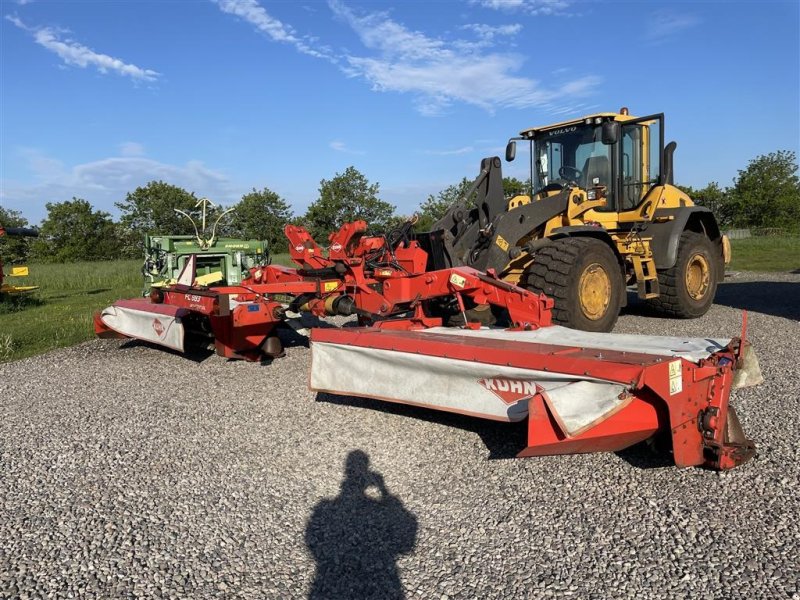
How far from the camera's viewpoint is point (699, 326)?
8172 mm

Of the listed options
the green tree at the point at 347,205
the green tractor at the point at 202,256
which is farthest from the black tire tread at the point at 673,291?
the green tree at the point at 347,205

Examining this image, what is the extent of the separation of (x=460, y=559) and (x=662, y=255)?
247 inches

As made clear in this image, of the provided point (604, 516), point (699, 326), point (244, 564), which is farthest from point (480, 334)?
point (699, 326)

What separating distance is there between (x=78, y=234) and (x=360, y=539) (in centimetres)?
6464

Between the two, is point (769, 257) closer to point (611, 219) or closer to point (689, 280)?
point (689, 280)

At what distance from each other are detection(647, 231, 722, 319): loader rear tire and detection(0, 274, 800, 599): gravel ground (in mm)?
3239

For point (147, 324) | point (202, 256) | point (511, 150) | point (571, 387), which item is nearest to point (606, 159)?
point (511, 150)

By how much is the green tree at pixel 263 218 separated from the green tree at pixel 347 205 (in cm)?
324

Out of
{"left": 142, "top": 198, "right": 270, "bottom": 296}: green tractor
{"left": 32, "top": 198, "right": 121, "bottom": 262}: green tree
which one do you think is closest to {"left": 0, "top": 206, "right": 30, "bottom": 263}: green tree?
{"left": 32, "top": 198, "right": 121, "bottom": 262}: green tree

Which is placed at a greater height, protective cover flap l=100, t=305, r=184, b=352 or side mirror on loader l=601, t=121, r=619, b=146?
side mirror on loader l=601, t=121, r=619, b=146

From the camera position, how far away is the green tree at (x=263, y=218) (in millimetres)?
38756

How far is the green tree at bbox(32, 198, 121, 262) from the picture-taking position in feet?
189

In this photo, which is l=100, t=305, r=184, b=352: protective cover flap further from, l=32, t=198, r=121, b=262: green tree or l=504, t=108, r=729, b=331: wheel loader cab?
l=32, t=198, r=121, b=262: green tree

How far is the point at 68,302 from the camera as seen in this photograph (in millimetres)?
14945
